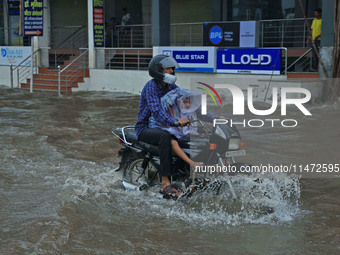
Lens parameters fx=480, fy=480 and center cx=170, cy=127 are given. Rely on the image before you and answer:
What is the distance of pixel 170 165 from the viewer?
221 inches

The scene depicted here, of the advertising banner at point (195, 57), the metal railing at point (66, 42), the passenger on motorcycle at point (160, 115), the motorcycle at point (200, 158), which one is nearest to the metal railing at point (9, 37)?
the metal railing at point (66, 42)

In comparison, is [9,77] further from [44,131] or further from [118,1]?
[44,131]

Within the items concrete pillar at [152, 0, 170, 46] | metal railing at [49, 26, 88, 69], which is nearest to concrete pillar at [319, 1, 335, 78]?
concrete pillar at [152, 0, 170, 46]

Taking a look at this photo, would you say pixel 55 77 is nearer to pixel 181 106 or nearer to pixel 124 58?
pixel 124 58

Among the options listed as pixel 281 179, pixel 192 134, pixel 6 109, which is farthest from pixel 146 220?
pixel 6 109

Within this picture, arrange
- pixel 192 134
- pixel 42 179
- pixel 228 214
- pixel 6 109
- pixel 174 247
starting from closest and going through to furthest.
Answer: pixel 174 247 < pixel 228 214 < pixel 192 134 < pixel 42 179 < pixel 6 109

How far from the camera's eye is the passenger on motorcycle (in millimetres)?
5551

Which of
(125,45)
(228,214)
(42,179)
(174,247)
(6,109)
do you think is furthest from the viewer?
(125,45)

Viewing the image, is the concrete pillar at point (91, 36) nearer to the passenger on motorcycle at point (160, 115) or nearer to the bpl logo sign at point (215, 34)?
the bpl logo sign at point (215, 34)

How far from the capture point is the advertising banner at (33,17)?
19.6m

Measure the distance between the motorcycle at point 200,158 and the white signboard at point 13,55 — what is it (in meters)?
18.6

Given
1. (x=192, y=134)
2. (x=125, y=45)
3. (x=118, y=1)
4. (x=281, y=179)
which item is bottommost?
(x=281, y=179)

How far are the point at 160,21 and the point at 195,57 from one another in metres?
2.31

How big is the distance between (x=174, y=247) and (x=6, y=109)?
468 inches
